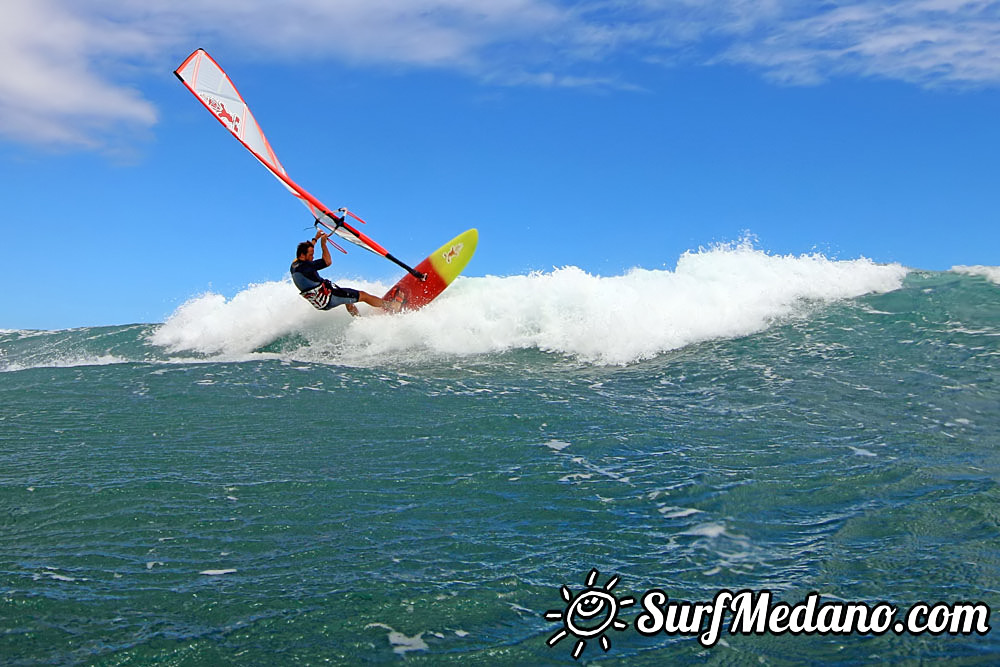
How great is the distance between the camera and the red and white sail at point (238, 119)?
888 centimetres

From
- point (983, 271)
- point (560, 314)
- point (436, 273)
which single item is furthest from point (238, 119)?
point (983, 271)

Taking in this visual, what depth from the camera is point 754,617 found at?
270 cm

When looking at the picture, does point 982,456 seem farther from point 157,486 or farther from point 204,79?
point 204,79

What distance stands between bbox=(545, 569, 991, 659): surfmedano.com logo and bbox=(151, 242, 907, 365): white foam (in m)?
5.76

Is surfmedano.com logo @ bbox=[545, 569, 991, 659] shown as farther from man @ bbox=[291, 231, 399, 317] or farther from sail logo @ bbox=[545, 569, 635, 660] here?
man @ bbox=[291, 231, 399, 317]

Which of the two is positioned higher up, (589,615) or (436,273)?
(436,273)

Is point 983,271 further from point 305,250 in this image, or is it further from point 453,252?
point 305,250

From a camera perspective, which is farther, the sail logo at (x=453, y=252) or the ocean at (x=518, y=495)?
the sail logo at (x=453, y=252)

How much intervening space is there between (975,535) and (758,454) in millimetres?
1631

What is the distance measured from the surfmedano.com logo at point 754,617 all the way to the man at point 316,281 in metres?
6.65

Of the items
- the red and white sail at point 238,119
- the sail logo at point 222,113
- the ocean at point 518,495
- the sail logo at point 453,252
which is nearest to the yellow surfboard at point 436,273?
the sail logo at point 453,252

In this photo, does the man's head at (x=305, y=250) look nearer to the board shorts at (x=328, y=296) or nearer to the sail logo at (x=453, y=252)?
Result: the board shorts at (x=328, y=296)

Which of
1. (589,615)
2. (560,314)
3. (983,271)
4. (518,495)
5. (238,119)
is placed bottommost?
(589,615)

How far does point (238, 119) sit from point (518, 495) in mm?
7241
